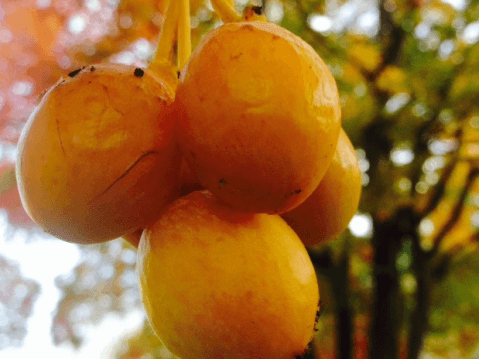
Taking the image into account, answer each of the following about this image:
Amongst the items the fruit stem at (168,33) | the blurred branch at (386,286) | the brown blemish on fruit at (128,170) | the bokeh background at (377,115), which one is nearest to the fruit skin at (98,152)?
the brown blemish on fruit at (128,170)

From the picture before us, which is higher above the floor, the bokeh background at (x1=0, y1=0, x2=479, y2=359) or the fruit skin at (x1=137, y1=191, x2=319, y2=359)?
the fruit skin at (x1=137, y1=191, x2=319, y2=359)

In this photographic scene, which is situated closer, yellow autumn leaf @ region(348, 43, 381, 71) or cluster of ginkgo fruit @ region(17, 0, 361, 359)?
cluster of ginkgo fruit @ region(17, 0, 361, 359)

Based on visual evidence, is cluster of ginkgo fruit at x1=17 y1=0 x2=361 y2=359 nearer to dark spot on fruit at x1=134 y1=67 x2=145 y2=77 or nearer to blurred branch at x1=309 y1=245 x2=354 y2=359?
dark spot on fruit at x1=134 y1=67 x2=145 y2=77

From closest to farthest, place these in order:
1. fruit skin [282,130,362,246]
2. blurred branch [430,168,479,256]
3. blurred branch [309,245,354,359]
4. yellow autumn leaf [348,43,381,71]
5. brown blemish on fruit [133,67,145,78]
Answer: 1. brown blemish on fruit [133,67,145,78]
2. fruit skin [282,130,362,246]
3. yellow autumn leaf [348,43,381,71]
4. blurred branch [309,245,354,359]
5. blurred branch [430,168,479,256]

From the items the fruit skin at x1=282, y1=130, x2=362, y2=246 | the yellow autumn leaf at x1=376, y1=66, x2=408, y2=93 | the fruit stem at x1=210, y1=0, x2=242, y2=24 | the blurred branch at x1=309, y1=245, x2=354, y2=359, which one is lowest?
the blurred branch at x1=309, y1=245, x2=354, y2=359

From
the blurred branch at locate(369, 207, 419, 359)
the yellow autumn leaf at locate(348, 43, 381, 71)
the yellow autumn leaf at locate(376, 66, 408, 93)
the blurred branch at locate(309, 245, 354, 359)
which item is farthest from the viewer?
the blurred branch at locate(309, 245, 354, 359)

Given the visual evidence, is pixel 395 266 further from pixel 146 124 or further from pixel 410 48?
pixel 146 124

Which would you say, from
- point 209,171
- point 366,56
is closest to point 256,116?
point 209,171

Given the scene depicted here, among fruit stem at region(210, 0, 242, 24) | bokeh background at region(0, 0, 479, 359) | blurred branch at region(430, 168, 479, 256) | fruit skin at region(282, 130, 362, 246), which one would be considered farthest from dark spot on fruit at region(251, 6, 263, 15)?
blurred branch at region(430, 168, 479, 256)
